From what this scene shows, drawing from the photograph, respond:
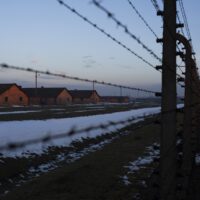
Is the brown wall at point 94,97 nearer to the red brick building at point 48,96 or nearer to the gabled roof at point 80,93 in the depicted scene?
the gabled roof at point 80,93

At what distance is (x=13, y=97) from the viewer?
315 ft

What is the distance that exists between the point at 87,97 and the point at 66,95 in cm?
1765

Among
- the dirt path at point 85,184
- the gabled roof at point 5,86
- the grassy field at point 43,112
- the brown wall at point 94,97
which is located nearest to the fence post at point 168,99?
the dirt path at point 85,184

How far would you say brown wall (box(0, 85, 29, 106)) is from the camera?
92750 millimetres

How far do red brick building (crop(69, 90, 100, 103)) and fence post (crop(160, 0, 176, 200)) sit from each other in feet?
429

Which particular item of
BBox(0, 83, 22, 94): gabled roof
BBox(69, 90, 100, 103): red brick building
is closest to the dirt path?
BBox(0, 83, 22, 94): gabled roof

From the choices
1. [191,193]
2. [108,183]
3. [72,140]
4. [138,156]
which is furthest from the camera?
[72,140]

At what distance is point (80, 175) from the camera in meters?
14.5

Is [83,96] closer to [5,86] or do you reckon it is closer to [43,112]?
[5,86]

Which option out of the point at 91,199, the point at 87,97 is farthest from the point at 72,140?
the point at 87,97

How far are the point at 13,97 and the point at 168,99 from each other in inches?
3653

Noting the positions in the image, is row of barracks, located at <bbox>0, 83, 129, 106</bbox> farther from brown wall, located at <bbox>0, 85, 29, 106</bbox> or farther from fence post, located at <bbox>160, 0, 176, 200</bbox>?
fence post, located at <bbox>160, 0, 176, 200</bbox>

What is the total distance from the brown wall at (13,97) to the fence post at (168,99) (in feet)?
289

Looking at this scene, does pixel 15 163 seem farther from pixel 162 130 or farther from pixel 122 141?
pixel 162 130
